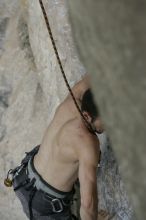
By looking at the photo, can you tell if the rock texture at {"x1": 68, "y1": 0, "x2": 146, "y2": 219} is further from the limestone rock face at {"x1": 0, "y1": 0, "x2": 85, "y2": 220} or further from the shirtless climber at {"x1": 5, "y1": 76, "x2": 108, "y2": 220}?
the limestone rock face at {"x1": 0, "y1": 0, "x2": 85, "y2": 220}

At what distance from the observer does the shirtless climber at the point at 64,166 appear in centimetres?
322

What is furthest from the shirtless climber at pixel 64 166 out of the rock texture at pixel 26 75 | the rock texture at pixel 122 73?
the rock texture at pixel 122 73

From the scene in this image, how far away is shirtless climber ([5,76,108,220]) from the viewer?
3219 millimetres

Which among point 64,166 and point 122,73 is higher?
point 122,73

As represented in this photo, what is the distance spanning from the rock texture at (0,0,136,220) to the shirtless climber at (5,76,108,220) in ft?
2.29

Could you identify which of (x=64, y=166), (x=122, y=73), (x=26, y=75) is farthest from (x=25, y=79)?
(x=122, y=73)

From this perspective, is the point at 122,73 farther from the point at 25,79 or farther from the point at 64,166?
the point at 25,79

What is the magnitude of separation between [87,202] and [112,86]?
252 centimetres

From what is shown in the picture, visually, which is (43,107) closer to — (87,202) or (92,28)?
(87,202)

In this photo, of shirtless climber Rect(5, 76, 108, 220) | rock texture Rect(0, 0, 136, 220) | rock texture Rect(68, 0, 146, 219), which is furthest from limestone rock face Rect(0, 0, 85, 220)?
rock texture Rect(68, 0, 146, 219)

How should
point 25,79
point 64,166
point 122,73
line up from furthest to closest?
point 25,79, point 64,166, point 122,73

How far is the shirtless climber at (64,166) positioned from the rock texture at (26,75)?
698mm

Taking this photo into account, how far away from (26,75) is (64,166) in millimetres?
2274

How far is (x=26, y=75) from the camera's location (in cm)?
580
